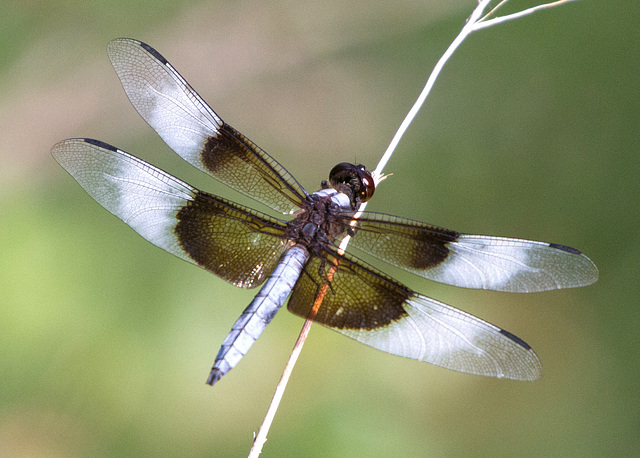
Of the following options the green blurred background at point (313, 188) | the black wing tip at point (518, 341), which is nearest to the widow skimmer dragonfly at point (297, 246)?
the black wing tip at point (518, 341)

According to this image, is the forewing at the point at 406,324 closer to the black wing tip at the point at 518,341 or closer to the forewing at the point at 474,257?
the black wing tip at the point at 518,341

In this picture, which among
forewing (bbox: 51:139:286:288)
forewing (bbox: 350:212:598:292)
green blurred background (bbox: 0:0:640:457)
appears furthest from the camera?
green blurred background (bbox: 0:0:640:457)

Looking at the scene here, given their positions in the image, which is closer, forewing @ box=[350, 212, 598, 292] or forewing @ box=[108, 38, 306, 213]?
forewing @ box=[350, 212, 598, 292]

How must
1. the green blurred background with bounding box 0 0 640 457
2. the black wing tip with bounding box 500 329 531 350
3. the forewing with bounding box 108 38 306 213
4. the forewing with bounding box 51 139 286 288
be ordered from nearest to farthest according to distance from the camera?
1. the black wing tip with bounding box 500 329 531 350
2. the forewing with bounding box 51 139 286 288
3. the forewing with bounding box 108 38 306 213
4. the green blurred background with bounding box 0 0 640 457

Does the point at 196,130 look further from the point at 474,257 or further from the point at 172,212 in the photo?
the point at 474,257

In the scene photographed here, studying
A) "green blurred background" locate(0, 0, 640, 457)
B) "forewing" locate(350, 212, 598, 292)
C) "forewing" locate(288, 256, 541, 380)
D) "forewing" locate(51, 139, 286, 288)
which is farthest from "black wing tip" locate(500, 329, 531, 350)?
"green blurred background" locate(0, 0, 640, 457)

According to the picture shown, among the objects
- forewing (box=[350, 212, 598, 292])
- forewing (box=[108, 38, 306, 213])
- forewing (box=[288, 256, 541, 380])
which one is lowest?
forewing (box=[288, 256, 541, 380])

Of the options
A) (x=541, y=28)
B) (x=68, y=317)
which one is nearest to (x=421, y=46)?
(x=541, y=28)

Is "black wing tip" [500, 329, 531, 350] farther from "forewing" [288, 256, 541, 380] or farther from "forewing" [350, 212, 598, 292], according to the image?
"forewing" [350, 212, 598, 292]
